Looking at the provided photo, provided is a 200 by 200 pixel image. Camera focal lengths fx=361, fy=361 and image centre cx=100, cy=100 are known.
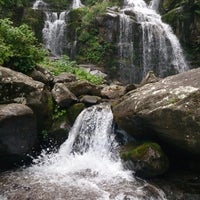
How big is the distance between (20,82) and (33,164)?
2197 mm

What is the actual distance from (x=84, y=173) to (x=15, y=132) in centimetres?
196

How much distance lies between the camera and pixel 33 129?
9297 millimetres

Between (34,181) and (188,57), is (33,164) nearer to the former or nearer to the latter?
(34,181)

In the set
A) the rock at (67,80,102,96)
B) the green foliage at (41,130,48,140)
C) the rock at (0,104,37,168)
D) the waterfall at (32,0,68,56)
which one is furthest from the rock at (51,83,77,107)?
the waterfall at (32,0,68,56)

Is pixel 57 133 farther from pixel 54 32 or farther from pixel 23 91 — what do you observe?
pixel 54 32

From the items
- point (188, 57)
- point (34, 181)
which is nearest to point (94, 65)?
point (188, 57)

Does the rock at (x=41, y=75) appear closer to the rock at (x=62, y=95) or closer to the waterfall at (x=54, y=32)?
the rock at (x=62, y=95)

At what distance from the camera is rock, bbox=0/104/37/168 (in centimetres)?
862

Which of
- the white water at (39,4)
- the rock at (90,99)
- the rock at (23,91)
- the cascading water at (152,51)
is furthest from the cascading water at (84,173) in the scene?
the white water at (39,4)

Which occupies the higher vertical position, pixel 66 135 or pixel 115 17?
pixel 115 17

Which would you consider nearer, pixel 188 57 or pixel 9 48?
pixel 9 48

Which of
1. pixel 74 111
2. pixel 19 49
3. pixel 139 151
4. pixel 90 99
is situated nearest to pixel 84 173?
pixel 139 151

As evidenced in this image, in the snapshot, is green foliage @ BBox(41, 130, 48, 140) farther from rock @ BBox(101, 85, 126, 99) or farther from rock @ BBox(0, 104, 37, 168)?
rock @ BBox(101, 85, 126, 99)

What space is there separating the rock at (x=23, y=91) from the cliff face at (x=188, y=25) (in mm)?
12042
